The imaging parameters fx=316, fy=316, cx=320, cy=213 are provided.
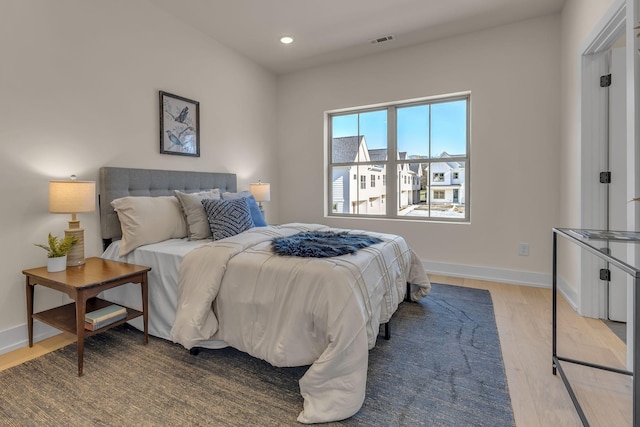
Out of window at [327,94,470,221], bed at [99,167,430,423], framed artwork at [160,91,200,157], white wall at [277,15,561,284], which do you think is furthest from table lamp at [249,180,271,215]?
white wall at [277,15,561,284]

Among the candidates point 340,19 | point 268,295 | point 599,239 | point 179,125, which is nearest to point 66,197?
point 179,125

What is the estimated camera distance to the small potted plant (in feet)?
6.67

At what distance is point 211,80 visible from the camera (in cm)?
359

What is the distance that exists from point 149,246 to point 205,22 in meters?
2.39

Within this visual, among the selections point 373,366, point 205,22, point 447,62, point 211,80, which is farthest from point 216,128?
point 373,366

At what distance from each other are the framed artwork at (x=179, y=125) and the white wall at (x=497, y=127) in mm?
2052

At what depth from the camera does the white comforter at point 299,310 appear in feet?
4.69

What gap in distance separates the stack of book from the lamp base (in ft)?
1.58

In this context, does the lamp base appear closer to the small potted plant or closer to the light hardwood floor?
the small potted plant

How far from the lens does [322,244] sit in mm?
2064

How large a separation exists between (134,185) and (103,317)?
122 cm

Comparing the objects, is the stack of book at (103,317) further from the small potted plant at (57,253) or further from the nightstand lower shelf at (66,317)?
the small potted plant at (57,253)

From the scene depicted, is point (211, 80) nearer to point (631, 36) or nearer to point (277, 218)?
point (277, 218)

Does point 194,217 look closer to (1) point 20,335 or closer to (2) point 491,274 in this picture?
(1) point 20,335
